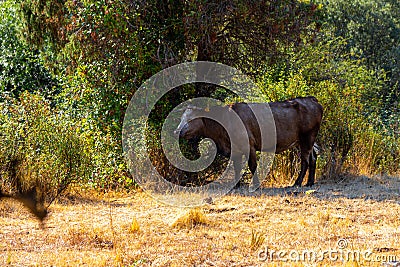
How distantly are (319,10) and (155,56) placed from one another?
387 centimetres

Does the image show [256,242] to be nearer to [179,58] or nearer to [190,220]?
[190,220]

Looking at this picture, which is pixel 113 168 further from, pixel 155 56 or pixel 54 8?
pixel 54 8

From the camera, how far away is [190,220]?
7.34 meters

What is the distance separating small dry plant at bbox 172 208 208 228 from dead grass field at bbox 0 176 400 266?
0.04ft

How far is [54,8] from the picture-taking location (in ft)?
45.2

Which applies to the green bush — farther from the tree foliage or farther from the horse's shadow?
the horse's shadow

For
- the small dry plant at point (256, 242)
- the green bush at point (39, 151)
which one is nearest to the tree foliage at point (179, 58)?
the green bush at point (39, 151)

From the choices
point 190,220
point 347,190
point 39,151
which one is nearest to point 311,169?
point 347,190

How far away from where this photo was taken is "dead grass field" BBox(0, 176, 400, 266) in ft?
19.0

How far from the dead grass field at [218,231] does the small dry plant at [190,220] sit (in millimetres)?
14

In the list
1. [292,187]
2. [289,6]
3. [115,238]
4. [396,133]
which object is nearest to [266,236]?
[115,238]

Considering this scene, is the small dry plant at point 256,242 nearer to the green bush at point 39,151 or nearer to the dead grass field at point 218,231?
the dead grass field at point 218,231

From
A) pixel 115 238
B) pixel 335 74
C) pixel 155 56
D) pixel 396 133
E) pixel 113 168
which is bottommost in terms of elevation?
pixel 115 238

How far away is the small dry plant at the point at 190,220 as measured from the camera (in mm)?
7305
